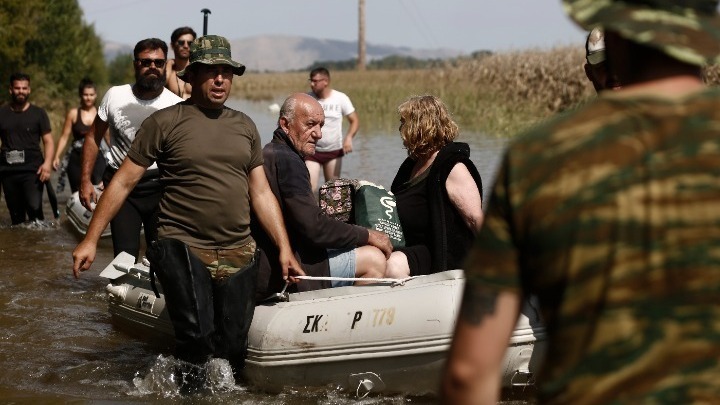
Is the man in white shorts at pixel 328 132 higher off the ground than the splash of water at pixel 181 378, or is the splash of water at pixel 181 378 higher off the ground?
the man in white shorts at pixel 328 132

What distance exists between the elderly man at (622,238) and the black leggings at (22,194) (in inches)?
424

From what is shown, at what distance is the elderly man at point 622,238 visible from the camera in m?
1.98

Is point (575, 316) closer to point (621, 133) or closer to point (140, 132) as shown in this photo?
point (621, 133)

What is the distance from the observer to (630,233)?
1.98m

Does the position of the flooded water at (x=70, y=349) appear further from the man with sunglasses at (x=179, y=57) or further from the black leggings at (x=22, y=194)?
the man with sunglasses at (x=179, y=57)

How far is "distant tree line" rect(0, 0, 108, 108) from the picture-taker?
27.8 m

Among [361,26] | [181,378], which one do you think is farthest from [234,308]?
[361,26]

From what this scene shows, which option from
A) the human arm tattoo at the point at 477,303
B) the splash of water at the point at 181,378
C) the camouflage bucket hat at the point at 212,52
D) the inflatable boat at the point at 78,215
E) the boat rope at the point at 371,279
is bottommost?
the inflatable boat at the point at 78,215

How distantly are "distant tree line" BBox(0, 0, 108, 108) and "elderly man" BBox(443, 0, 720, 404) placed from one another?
26679 millimetres

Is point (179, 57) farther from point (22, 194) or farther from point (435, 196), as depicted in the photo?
point (22, 194)

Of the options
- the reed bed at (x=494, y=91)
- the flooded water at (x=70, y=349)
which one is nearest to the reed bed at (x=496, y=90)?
the reed bed at (x=494, y=91)

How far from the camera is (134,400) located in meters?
6.27

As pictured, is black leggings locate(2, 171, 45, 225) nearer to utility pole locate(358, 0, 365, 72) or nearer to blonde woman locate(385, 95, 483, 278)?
blonde woman locate(385, 95, 483, 278)

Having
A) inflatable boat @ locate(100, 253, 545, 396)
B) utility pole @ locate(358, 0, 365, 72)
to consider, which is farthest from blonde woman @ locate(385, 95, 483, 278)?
utility pole @ locate(358, 0, 365, 72)
